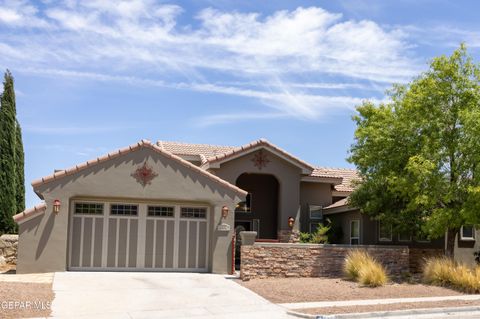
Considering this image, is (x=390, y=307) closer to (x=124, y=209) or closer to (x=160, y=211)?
(x=160, y=211)

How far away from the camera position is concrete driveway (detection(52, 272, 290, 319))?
14.0 metres

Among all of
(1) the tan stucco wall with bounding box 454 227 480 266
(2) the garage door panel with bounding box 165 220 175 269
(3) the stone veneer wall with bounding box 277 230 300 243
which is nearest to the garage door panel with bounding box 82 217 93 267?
(2) the garage door panel with bounding box 165 220 175 269

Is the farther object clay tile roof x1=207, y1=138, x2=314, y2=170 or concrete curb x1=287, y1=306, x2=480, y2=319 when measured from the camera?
clay tile roof x1=207, y1=138, x2=314, y2=170

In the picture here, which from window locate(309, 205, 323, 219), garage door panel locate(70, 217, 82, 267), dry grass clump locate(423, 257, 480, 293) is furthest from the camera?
window locate(309, 205, 323, 219)

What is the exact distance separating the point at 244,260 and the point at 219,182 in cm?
349

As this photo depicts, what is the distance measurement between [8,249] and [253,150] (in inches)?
447

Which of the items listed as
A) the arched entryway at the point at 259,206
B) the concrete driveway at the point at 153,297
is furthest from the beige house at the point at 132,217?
the arched entryway at the point at 259,206

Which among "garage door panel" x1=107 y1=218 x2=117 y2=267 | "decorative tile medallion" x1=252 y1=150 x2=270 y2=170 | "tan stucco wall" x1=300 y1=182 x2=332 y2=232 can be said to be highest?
"decorative tile medallion" x1=252 y1=150 x2=270 y2=170

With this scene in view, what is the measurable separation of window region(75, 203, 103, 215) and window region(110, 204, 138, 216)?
430mm

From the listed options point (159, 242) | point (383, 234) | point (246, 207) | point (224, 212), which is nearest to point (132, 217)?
point (159, 242)

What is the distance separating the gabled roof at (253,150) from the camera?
86.1 feet

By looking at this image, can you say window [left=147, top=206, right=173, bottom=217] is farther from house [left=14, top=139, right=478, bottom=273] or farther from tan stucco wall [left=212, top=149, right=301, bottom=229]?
tan stucco wall [left=212, top=149, right=301, bottom=229]

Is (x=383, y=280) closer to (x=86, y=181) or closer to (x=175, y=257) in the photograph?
(x=175, y=257)

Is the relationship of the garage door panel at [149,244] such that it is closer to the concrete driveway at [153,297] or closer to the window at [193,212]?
the concrete driveway at [153,297]
